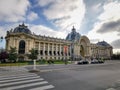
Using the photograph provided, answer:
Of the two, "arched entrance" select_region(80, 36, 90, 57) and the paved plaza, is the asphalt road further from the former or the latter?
"arched entrance" select_region(80, 36, 90, 57)

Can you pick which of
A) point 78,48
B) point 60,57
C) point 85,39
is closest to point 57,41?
point 60,57

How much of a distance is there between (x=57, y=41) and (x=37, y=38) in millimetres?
16951

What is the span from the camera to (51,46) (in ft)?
296

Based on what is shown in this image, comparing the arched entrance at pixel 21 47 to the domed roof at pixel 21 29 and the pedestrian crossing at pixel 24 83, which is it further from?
the pedestrian crossing at pixel 24 83

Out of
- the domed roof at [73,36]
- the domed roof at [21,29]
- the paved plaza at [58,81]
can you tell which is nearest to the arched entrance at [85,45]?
the domed roof at [73,36]

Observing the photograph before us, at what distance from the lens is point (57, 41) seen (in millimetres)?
92125

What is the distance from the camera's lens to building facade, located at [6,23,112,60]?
7081 centimetres

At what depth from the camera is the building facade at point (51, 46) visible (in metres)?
70.8

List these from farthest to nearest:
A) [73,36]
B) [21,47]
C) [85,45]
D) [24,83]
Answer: [85,45]
[73,36]
[21,47]
[24,83]

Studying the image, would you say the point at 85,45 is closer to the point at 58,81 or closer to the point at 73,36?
the point at 73,36

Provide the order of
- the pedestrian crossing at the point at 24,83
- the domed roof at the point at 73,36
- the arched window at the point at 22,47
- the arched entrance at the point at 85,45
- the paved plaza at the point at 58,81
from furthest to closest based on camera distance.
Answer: the arched entrance at the point at 85,45 < the domed roof at the point at 73,36 < the arched window at the point at 22,47 < the paved plaza at the point at 58,81 < the pedestrian crossing at the point at 24,83

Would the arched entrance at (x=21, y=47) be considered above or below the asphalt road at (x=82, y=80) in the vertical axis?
above

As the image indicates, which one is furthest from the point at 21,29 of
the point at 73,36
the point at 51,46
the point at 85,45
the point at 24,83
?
the point at 24,83

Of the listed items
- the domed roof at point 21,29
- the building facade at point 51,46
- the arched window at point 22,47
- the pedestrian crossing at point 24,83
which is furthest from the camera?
the domed roof at point 21,29
